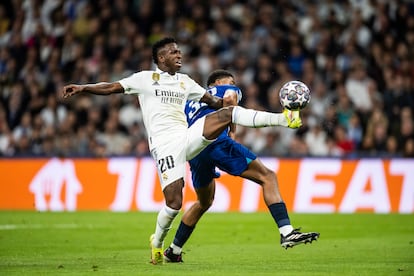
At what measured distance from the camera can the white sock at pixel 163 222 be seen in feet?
33.6

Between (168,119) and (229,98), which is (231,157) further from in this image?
(168,119)

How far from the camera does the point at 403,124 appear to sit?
19.6 metres

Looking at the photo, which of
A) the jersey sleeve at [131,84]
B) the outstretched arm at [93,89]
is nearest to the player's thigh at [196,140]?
the jersey sleeve at [131,84]

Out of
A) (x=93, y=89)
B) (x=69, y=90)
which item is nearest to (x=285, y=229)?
(x=93, y=89)

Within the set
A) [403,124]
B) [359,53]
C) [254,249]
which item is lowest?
[254,249]

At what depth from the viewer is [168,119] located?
10.4 metres

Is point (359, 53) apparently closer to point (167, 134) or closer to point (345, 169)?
point (345, 169)

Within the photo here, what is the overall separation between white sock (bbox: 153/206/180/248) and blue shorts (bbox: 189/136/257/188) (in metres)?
0.77

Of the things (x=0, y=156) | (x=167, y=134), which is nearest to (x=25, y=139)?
(x=0, y=156)

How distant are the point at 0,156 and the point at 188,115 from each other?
9.89 meters

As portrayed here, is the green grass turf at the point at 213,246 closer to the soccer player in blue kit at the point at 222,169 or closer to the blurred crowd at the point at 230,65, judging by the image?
the soccer player in blue kit at the point at 222,169

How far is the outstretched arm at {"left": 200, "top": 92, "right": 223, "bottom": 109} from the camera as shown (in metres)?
10.8

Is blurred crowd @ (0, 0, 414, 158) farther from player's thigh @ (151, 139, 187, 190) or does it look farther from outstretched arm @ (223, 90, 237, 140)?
player's thigh @ (151, 139, 187, 190)

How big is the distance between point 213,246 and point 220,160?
2.59 metres
